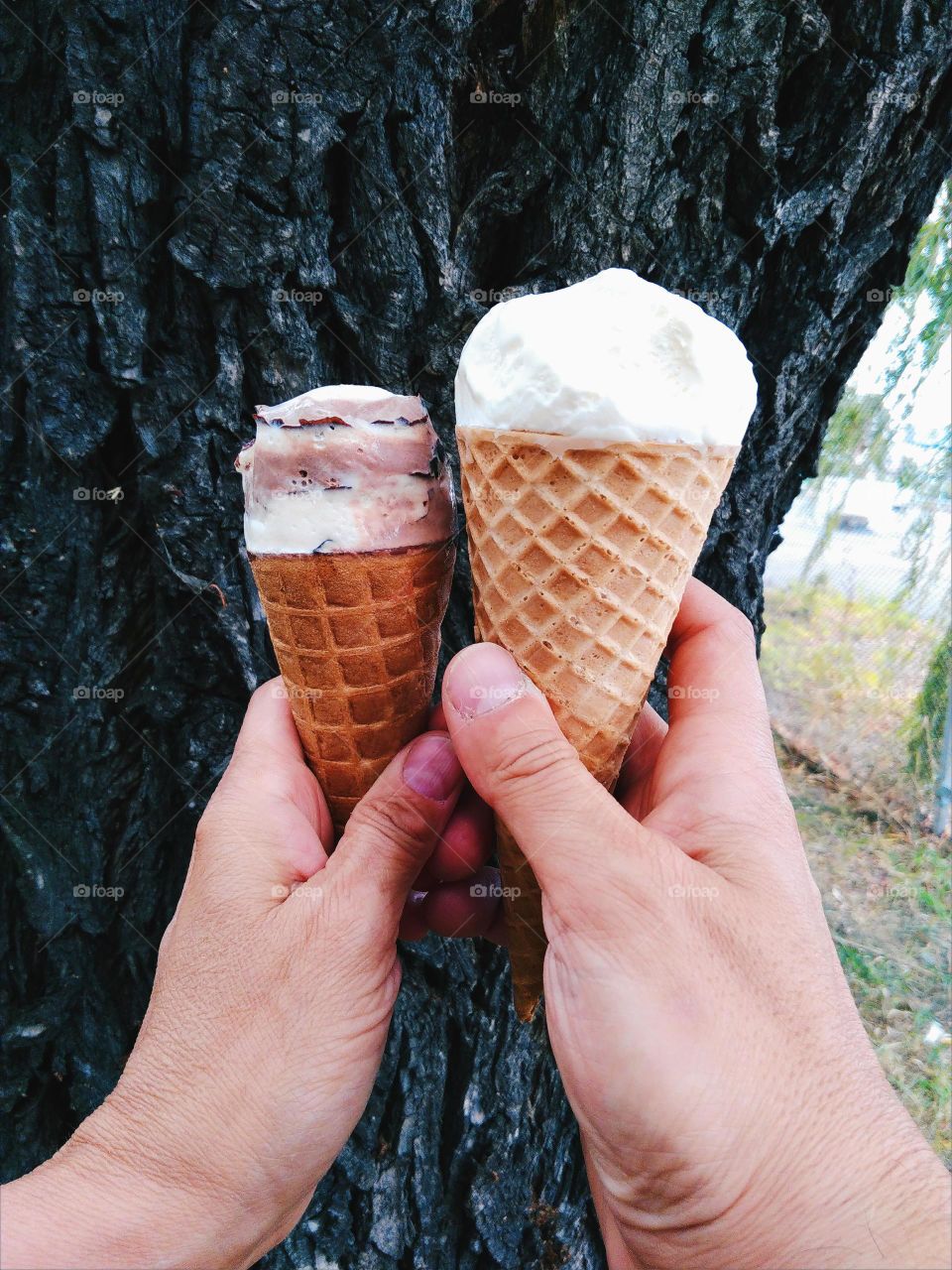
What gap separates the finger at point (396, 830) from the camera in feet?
4.60

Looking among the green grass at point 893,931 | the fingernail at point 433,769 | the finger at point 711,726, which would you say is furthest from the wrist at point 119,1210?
the green grass at point 893,931

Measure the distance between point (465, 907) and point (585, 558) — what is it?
0.97 m

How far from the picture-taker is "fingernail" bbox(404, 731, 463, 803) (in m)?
1.48

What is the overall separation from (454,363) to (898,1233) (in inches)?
71.0

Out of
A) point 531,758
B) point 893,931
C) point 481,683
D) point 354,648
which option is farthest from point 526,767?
point 893,931

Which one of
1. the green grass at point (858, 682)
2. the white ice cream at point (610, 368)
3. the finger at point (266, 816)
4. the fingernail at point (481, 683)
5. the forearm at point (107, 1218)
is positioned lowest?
the green grass at point (858, 682)

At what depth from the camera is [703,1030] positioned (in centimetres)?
113

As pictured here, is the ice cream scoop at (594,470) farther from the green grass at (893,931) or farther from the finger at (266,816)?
the green grass at (893,931)

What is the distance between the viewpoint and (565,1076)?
4.12ft

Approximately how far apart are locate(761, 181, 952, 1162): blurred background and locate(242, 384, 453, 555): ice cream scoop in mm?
3048

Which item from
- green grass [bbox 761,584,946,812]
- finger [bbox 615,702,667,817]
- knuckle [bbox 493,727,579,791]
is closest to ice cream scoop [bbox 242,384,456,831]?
knuckle [bbox 493,727,579,791]

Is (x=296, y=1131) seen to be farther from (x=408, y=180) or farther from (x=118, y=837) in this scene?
(x=408, y=180)

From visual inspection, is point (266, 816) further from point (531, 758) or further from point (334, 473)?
point (334, 473)

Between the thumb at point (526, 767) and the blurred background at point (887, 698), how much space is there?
10.4ft
